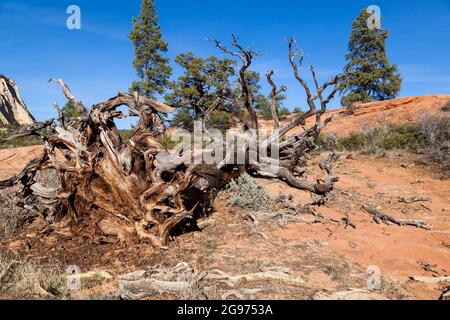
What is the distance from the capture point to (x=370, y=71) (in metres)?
29.8

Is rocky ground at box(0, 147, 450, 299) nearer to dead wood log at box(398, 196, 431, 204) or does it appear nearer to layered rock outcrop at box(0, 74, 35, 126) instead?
dead wood log at box(398, 196, 431, 204)

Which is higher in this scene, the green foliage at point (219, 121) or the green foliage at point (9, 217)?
the green foliage at point (219, 121)

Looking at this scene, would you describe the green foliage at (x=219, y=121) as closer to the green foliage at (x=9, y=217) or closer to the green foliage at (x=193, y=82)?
the green foliage at (x=193, y=82)

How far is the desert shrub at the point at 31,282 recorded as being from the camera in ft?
10.9

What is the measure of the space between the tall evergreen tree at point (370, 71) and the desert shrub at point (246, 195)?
80.6 feet

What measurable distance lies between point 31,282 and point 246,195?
4.41 metres

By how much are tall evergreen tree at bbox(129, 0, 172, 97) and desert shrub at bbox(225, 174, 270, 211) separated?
17745 millimetres

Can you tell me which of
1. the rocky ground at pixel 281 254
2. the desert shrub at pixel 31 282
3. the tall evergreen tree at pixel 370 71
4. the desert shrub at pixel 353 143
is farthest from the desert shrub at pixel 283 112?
the desert shrub at pixel 31 282

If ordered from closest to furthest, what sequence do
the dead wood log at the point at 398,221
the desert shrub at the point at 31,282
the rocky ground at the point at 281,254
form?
the desert shrub at the point at 31,282, the rocky ground at the point at 281,254, the dead wood log at the point at 398,221

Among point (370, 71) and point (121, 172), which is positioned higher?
point (370, 71)

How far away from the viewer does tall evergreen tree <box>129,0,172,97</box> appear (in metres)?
24.0

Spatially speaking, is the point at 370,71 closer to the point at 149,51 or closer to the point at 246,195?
the point at 149,51

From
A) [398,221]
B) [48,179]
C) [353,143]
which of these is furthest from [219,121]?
[398,221]

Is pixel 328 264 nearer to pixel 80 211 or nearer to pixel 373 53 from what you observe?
pixel 80 211
